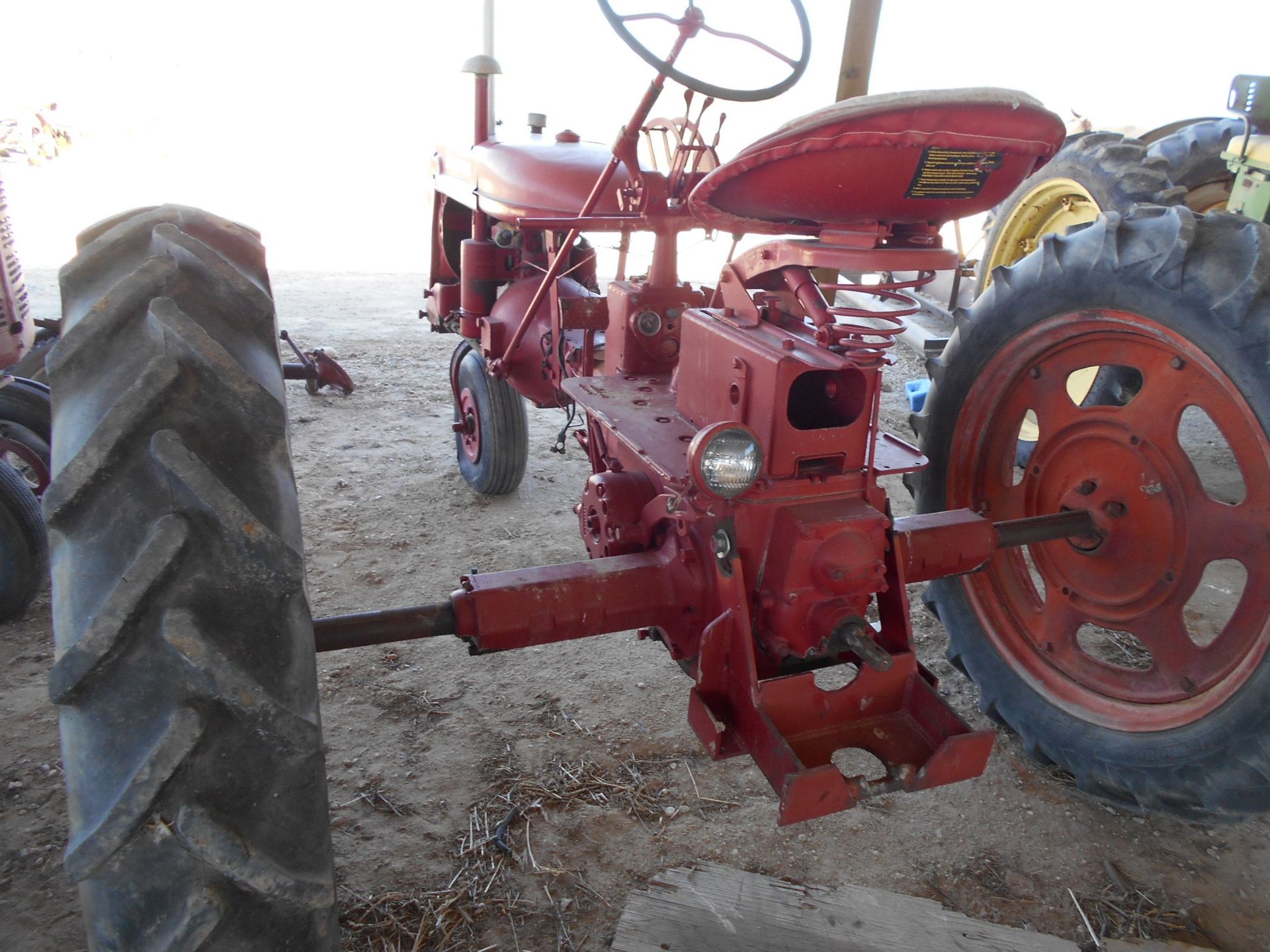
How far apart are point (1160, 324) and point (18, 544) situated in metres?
3.23

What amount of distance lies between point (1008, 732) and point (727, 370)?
1464mm

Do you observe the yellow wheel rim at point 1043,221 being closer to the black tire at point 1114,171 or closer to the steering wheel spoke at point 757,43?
the black tire at point 1114,171

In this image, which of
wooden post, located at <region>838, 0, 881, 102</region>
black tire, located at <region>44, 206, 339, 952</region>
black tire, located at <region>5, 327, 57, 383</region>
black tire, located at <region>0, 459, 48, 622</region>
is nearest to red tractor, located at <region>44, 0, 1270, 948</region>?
black tire, located at <region>44, 206, 339, 952</region>

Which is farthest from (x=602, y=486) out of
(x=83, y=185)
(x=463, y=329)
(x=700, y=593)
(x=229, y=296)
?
(x=83, y=185)

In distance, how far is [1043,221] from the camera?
4707mm

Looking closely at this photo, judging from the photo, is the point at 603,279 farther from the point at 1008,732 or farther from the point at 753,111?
the point at 753,111

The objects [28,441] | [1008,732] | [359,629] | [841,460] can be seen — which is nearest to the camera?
[359,629]

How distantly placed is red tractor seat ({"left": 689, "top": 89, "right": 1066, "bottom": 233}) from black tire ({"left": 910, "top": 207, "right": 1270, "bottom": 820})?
1.66 ft

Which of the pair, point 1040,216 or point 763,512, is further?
point 1040,216

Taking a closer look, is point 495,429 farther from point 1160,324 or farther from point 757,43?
point 1160,324

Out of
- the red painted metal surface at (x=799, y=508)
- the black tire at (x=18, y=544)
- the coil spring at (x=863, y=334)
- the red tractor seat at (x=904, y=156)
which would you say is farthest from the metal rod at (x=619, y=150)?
the black tire at (x=18, y=544)

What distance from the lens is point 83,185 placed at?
12703mm

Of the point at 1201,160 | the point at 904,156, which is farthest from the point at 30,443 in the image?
the point at 1201,160

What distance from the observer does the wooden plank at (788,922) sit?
180 centimetres
